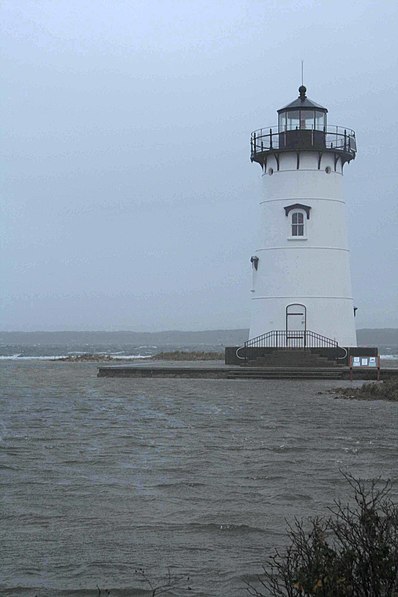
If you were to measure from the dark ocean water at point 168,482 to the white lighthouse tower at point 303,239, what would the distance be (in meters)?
11.0

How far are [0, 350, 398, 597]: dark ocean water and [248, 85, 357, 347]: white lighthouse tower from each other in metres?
11.0

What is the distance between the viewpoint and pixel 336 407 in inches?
831

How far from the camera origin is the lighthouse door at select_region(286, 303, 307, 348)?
3350 centimetres

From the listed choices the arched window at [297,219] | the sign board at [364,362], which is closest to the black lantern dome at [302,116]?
the arched window at [297,219]

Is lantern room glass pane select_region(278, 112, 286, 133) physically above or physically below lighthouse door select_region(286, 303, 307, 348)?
above

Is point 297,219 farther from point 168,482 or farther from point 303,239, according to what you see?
point 168,482

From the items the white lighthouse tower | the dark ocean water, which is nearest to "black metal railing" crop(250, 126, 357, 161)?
the white lighthouse tower

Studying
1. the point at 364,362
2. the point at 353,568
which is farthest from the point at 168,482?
the point at 364,362

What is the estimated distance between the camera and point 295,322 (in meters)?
33.6

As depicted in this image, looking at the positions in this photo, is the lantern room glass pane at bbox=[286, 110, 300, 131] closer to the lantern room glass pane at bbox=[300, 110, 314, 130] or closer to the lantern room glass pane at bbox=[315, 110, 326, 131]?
the lantern room glass pane at bbox=[300, 110, 314, 130]

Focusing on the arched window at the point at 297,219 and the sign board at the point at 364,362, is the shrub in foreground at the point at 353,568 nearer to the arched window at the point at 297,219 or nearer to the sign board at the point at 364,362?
the sign board at the point at 364,362

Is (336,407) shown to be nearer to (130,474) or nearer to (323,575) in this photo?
(130,474)

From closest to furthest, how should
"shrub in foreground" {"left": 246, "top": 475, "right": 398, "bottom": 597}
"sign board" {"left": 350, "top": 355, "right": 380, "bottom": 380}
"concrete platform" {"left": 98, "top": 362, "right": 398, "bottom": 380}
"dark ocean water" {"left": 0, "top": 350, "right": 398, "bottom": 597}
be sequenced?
1. "shrub in foreground" {"left": 246, "top": 475, "right": 398, "bottom": 597}
2. "dark ocean water" {"left": 0, "top": 350, "right": 398, "bottom": 597}
3. "concrete platform" {"left": 98, "top": 362, "right": 398, "bottom": 380}
4. "sign board" {"left": 350, "top": 355, "right": 380, "bottom": 380}

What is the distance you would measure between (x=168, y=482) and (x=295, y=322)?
22.2 meters
